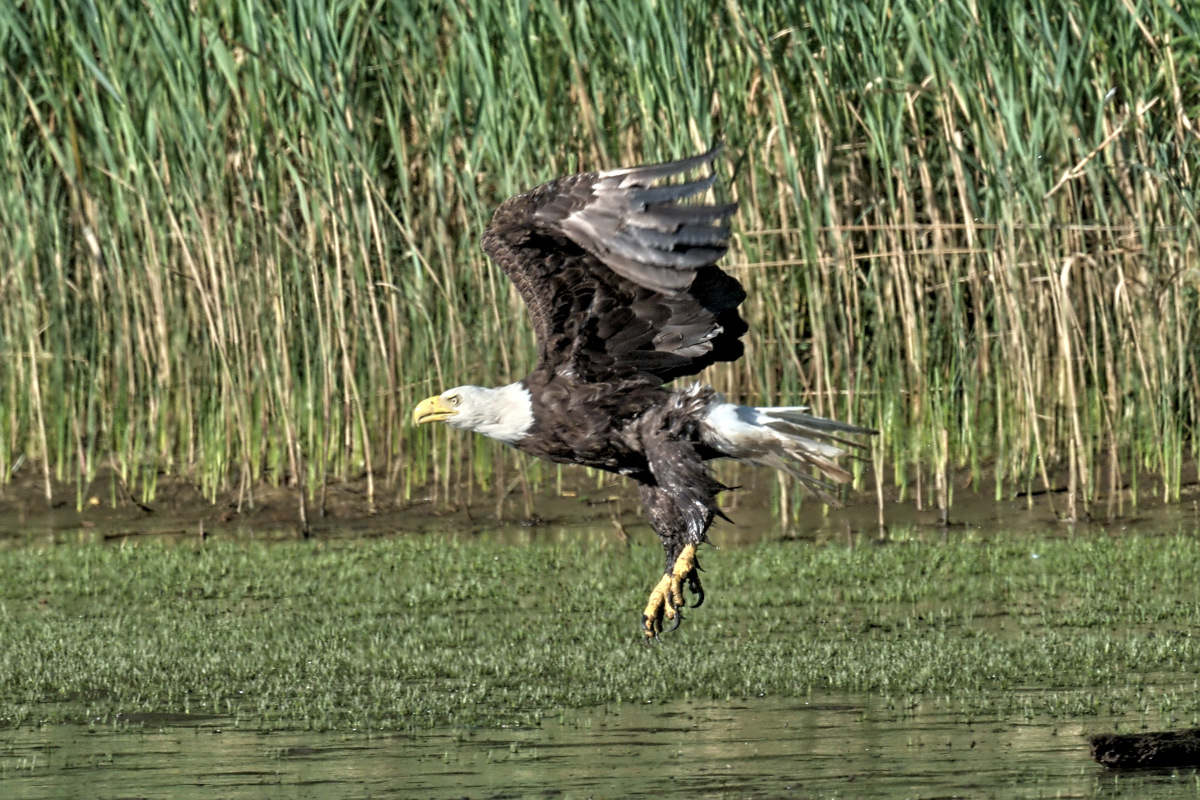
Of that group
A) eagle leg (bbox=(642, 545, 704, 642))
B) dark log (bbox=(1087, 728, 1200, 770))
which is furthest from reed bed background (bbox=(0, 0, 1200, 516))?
dark log (bbox=(1087, 728, 1200, 770))

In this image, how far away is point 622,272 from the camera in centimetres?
690

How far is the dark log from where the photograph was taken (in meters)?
5.45

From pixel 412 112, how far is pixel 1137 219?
13.6 ft

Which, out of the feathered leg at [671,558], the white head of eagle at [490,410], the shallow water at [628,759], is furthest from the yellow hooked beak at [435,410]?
the shallow water at [628,759]

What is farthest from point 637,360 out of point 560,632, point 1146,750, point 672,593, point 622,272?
point 1146,750

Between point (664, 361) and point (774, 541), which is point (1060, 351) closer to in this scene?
point (774, 541)

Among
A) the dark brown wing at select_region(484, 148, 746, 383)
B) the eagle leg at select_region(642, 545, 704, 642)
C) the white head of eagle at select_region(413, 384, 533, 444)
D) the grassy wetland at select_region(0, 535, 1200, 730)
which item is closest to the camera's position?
the dark brown wing at select_region(484, 148, 746, 383)

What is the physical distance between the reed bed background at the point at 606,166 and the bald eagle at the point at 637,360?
96.3 inches

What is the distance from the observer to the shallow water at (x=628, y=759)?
5.44 metres

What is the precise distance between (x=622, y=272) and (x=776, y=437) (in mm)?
835

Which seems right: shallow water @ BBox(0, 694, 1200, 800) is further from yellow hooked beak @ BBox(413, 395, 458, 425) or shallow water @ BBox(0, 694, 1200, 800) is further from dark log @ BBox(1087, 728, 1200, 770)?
yellow hooked beak @ BBox(413, 395, 458, 425)

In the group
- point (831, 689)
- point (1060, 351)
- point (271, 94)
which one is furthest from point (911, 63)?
point (831, 689)

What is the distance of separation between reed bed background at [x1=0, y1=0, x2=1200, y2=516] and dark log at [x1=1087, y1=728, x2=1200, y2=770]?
4.52 meters

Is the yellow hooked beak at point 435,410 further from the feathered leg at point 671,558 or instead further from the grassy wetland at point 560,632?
the grassy wetland at point 560,632
